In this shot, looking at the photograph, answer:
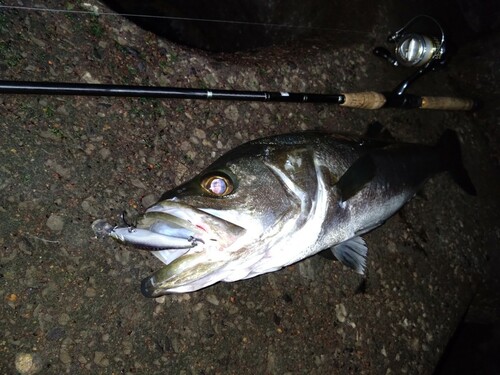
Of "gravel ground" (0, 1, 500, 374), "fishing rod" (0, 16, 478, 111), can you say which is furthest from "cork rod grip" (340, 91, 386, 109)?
"gravel ground" (0, 1, 500, 374)

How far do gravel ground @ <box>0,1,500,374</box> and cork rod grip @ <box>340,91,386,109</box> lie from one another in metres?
0.18

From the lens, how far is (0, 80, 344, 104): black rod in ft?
6.44

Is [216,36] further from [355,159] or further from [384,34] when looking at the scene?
[355,159]

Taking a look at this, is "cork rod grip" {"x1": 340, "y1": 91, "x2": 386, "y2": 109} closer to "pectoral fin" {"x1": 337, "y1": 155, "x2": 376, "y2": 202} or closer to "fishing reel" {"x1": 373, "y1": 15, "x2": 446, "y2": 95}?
"fishing reel" {"x1": 373, "y1": 15, "x2": 446, "y2": 95}

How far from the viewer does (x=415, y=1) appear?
13.3 feet

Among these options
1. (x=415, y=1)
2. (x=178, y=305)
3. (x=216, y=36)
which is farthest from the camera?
→ (x=216, y=36)

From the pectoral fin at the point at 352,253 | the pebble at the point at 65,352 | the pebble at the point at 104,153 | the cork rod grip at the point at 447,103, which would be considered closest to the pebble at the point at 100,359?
the pebble at the point at 65,352

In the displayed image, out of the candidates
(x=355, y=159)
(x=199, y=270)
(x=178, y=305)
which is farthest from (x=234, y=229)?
(x=355, y=159)

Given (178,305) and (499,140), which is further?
(499,140)

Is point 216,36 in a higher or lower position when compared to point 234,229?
lower

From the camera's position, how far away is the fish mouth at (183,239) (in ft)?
5.88

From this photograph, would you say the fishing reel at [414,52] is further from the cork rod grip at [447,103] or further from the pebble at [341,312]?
the pebble at [341,312]

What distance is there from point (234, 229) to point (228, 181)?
0.27 metres

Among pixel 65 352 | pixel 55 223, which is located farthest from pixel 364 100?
pixel 65 352
